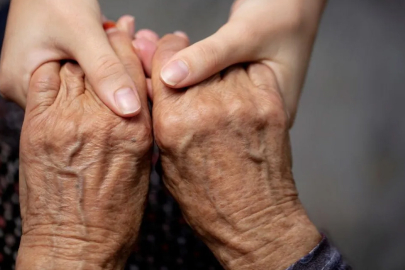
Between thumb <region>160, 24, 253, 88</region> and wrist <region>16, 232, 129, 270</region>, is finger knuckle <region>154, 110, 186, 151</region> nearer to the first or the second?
thumb <region>160, 24, 253, 88</region>

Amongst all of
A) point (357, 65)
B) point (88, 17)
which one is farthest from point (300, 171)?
point (88, 17)

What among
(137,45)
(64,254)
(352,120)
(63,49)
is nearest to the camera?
(64,254)

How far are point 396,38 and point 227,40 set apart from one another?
1.26 m

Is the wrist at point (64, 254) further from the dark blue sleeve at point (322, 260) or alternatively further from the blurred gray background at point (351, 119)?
the blurred gray background at point (351, 119)

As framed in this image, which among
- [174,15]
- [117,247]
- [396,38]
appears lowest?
[117,247]

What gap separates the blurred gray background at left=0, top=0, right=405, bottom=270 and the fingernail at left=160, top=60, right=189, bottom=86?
3.25 ft

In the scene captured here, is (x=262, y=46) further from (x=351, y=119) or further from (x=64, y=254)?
(x=351, y=119)

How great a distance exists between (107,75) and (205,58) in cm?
18

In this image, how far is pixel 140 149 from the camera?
2.96 ft

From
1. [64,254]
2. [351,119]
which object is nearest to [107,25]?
[64,254]

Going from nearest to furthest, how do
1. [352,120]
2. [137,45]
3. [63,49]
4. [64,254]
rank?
[64,254]
[63,49]
[137,45]
[352,120]

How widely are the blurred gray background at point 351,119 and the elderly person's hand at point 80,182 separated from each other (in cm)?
98

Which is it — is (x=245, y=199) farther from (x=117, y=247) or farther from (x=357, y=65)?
(x=357, y=65)

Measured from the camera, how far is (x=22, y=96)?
1053mm
